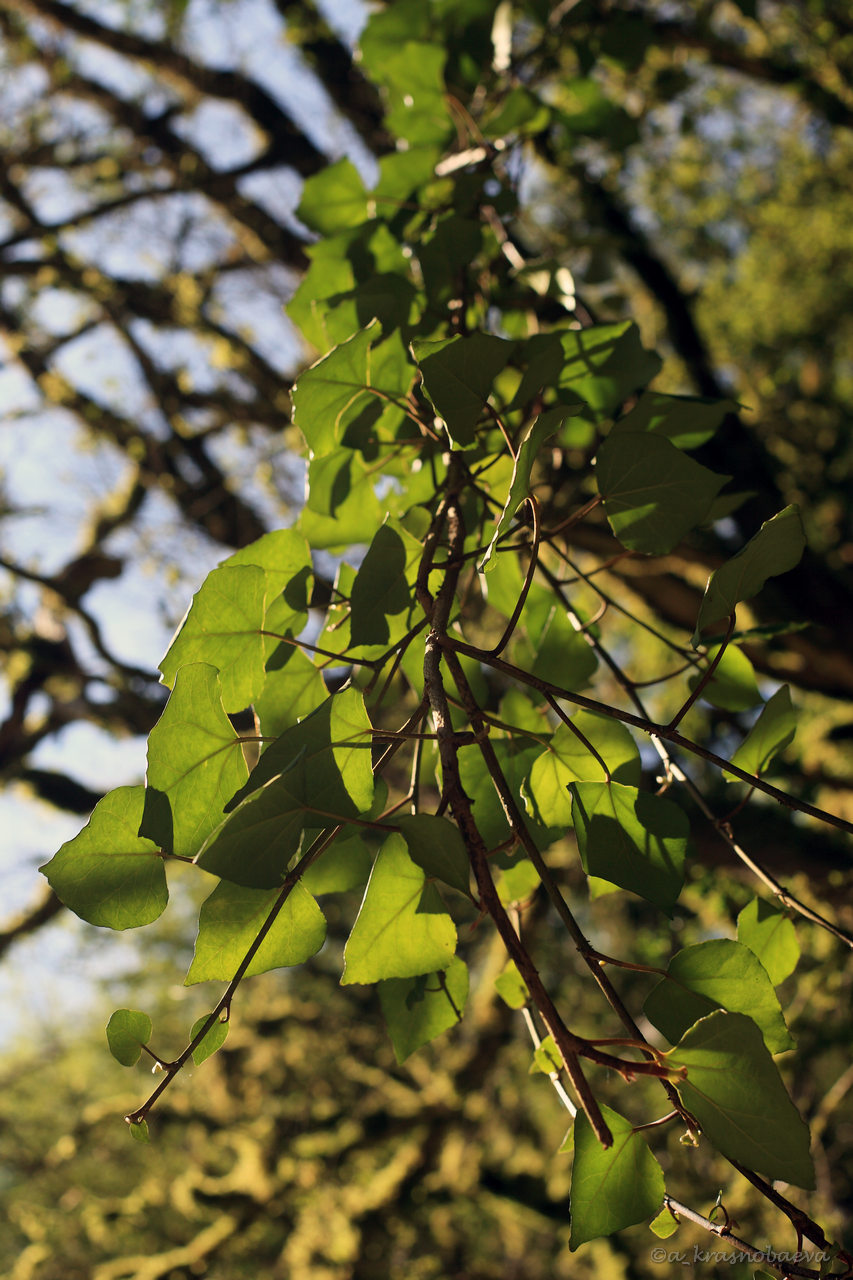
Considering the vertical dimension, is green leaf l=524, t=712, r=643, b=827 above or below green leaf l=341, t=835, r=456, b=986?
below

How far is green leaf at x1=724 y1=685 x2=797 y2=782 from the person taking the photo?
49 centimetres

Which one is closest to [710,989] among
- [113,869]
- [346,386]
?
[113,869]

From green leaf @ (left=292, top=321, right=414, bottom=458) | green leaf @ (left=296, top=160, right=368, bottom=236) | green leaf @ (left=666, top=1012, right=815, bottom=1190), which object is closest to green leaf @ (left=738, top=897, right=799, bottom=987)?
green leaf @ (left=666, top=1012, right=815, bottom=1190)

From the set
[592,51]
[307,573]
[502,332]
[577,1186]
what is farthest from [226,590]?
[592,51]

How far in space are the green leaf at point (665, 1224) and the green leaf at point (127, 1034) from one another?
0.25m

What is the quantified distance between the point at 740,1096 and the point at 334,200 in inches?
34.2

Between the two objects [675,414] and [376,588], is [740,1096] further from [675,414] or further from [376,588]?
[675,414]

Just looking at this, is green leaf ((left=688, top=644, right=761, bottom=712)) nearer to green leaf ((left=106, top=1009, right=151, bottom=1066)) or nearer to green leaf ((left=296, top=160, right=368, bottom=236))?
green leaf ((left=106, top=1009, right=151, bottom=1066))

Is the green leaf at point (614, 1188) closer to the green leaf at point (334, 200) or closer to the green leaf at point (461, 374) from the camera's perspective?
the green leaf at point (461, 374)

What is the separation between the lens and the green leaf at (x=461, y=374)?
1.33ft

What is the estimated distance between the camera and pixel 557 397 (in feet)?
2.27

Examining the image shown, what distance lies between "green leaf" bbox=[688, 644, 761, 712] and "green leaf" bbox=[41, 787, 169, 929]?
14.7 inches

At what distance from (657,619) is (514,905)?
1.77 metres

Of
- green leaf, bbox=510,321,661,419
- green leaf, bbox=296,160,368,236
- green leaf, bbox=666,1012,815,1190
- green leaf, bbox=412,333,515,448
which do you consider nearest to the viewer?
green leaf, bbox=666,1012,815,1190
